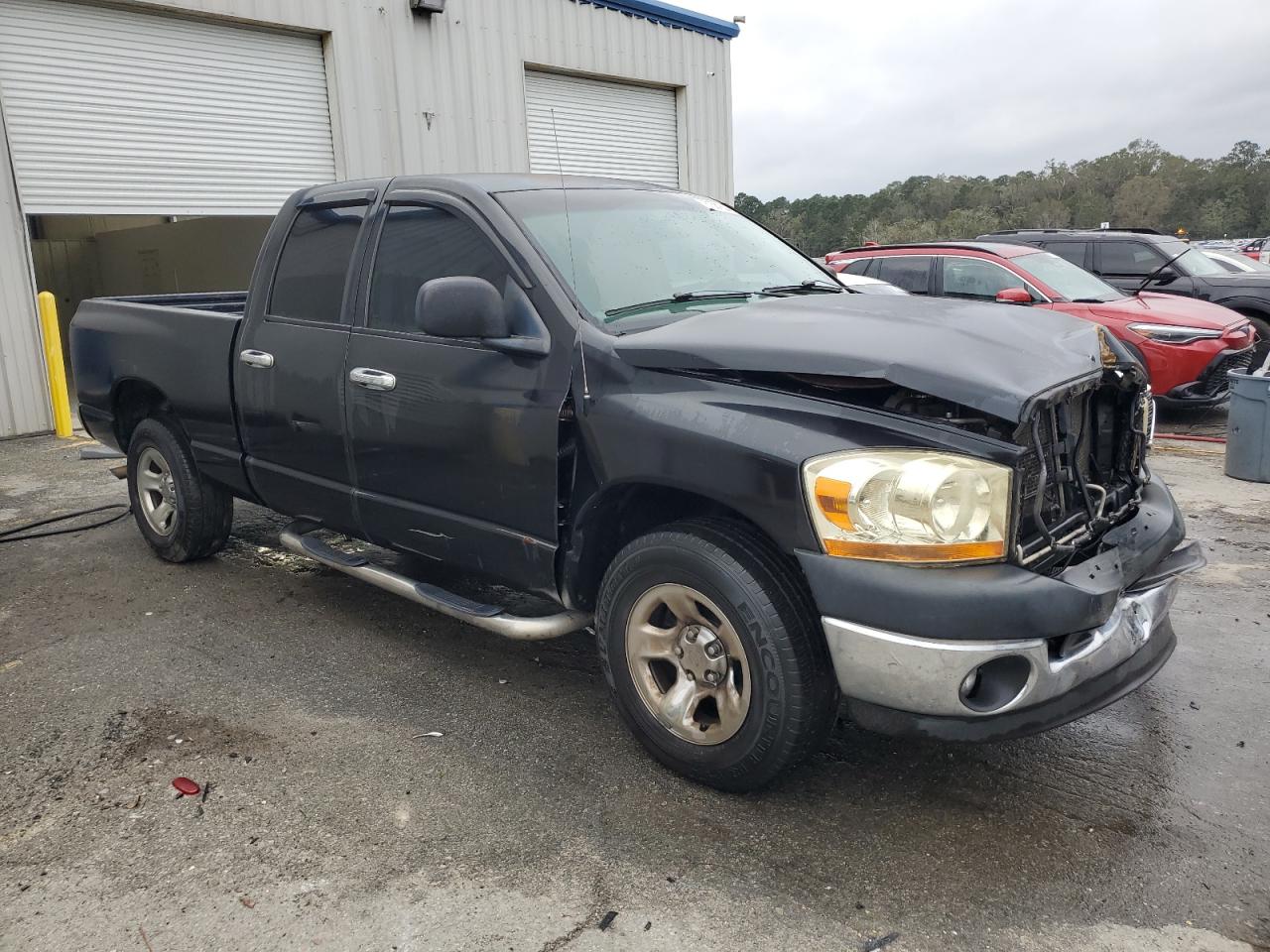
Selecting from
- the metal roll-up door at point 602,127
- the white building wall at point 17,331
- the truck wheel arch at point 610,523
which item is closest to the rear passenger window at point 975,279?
the metal roll-up door at point 602,127

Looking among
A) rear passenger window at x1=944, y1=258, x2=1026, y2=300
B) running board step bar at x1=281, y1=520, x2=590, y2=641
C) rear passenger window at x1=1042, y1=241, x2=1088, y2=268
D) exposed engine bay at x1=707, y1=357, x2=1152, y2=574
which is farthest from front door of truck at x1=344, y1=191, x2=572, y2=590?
rear passenger window at x1=1042, y1=241, x2=1088, y2=268

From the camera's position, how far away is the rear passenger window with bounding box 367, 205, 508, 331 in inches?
143

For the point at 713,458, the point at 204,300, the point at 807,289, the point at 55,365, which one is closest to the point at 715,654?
the point at 713,458

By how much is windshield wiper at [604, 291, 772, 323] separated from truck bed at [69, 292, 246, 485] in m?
2.20

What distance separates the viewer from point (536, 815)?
2.95 m

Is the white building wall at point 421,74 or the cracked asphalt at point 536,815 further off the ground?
the white building wall at point 421,74

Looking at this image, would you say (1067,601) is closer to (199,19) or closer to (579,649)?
(579,649)

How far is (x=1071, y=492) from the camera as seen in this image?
2965 millimetres

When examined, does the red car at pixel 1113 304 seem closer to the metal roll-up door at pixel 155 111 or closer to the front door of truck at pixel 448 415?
the front door of truck at pixel 448 415

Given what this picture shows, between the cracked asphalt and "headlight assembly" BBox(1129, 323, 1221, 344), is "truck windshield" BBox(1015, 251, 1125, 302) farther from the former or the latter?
the cracked asphalt

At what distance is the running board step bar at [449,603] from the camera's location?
134 inches

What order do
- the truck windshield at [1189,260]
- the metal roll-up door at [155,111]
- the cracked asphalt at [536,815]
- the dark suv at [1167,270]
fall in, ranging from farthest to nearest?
the truck windshield at [1189,260]
the dark suv at [1167,270]
the metal roll-up door at [155,111]
the cracked asphalt at [536,815]

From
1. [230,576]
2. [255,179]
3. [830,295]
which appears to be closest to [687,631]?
[830,295]

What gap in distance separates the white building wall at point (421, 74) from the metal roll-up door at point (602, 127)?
0.29 metres
